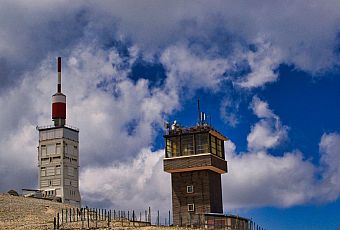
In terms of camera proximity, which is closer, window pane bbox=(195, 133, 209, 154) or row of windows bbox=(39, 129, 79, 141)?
window pane bbox=(195, 133, 209, 154)

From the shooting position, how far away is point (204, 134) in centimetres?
8700

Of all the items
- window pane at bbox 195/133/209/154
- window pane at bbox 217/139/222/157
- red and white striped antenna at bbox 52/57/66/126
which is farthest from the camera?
red and white striped antenna at bbox 52/57/66/126

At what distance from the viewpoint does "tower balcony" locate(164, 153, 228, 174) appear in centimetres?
8506

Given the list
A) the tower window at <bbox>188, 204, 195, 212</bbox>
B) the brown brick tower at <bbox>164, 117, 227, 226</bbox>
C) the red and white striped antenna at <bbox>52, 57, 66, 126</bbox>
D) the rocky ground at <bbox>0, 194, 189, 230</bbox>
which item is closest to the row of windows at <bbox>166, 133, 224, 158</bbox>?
the brown brick tower at <bbox>164, 117, 227, 226</bbox>

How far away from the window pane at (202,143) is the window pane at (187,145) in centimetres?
75

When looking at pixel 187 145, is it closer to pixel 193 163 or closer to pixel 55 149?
pixel 193 163

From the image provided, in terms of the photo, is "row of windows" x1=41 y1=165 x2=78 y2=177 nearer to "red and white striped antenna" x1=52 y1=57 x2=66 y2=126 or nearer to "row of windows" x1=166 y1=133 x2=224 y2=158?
"red and white striped antenna" x1=52 y1=57 x2=66 y2=126

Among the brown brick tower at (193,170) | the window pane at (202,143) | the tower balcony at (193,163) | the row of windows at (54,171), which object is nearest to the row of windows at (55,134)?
the row of windows at (54,171)

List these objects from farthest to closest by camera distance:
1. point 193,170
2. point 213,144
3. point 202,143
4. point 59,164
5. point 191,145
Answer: point 59,164, point 213,144, point 191,145, point 202,143, point 193,170

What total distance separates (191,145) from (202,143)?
5.27ft

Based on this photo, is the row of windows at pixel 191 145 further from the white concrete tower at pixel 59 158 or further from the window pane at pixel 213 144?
the white concrete tower at pixel 59 158

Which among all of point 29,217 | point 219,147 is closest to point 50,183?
point 29,217

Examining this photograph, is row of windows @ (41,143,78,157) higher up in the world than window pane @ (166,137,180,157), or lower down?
higher up

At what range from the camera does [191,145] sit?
87.2m
